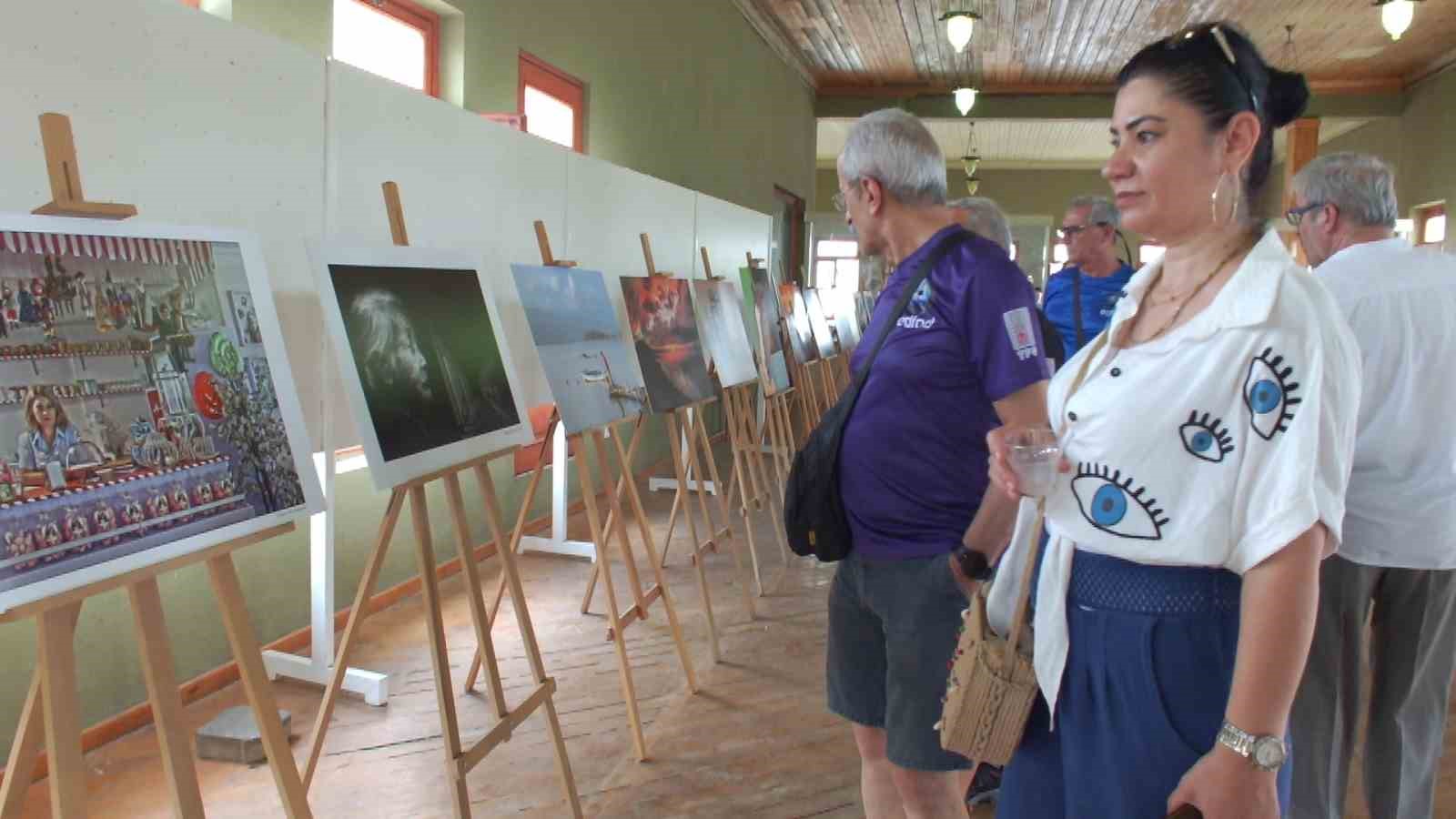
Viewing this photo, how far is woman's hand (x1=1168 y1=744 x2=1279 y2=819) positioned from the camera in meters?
0.90

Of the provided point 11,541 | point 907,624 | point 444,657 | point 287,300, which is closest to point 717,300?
point 287,300

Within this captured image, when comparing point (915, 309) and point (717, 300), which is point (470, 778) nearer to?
point (915, 309)

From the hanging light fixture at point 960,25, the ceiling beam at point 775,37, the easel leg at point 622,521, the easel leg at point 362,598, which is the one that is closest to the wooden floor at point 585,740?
the easel leg at point 622,521

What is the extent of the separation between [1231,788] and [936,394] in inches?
29.3

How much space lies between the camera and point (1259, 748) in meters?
0.90

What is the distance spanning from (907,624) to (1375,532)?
1068mm

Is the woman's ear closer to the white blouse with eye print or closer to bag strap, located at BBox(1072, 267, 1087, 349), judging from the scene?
the white blouse with eye print

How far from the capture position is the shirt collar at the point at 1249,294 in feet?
2.94

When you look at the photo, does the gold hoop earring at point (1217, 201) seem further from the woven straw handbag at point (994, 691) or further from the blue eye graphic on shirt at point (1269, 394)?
the woven straw handbag at point (994, 691)

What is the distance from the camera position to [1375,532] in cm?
192

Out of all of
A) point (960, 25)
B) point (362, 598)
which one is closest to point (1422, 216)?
point (960, 25)

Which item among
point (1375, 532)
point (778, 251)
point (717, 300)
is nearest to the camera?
point (1375, 532)

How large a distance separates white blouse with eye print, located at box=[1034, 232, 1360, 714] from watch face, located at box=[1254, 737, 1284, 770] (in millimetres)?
162

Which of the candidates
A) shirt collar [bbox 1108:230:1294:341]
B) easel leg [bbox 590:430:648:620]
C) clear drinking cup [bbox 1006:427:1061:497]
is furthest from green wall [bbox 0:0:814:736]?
shirt collar [bbox 1108:230:1294:341]
